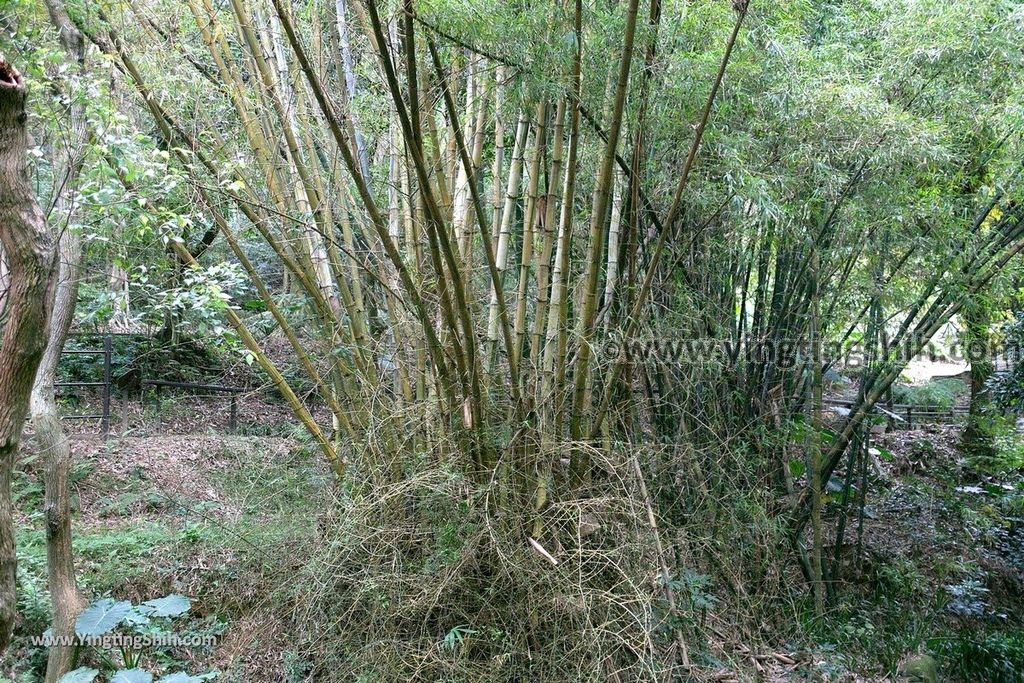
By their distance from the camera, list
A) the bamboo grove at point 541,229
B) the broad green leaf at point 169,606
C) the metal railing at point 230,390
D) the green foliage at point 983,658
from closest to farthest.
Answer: the bamboo grove at point 541,229 → the broad green leaf at point 169,606 → the green foliage at point 983,658 → the metal railing at point 230,390

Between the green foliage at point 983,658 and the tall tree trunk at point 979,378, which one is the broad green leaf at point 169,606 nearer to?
the green foliage at point 983,658

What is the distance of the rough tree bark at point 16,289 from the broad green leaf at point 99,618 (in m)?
1.30

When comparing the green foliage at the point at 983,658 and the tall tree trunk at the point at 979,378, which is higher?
the tall tree trunk at the point at 979,378

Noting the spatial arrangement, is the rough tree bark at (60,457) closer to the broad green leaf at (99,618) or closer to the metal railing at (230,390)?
the broad green leaf at (99,618)

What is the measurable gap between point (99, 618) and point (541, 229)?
2391mm

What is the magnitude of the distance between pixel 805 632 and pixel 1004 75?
321cm

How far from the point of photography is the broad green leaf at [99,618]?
319 centimetres

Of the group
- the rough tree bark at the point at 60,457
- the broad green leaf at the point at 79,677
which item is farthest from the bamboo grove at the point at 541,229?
the broad green leaf at the point at 79,677

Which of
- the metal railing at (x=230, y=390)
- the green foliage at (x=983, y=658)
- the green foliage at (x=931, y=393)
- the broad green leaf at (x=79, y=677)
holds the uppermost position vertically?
the green foliage at (x=931, y=393)

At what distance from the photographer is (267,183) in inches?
144

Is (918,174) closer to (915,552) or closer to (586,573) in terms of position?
(915,552)

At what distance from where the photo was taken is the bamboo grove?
310cm

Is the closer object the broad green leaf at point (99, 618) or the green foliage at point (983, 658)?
the broad green leaf at point (99, 618)

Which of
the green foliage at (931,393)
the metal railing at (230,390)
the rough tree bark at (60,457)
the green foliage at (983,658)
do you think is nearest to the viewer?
the rough tree bark at (60,457)
